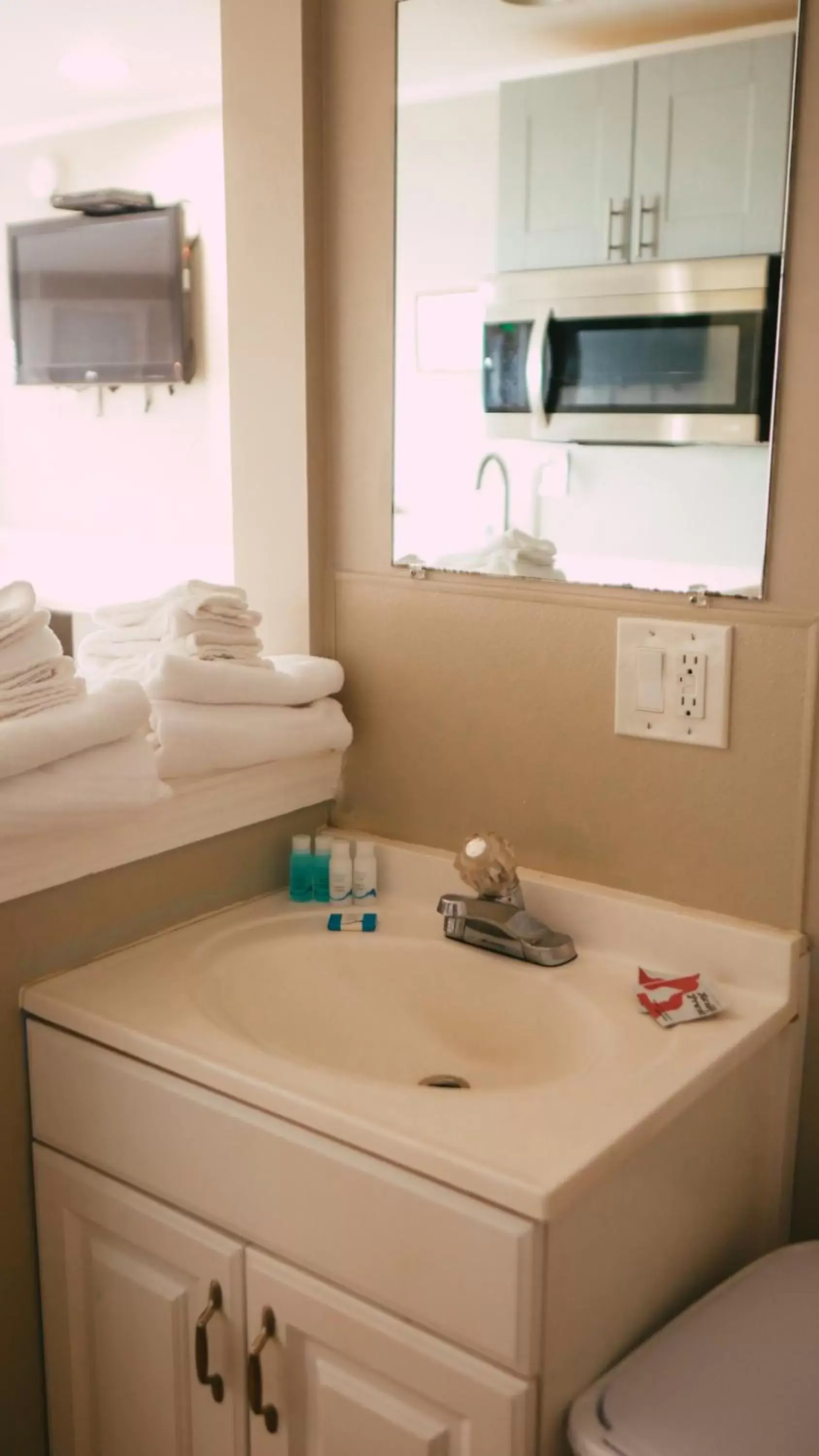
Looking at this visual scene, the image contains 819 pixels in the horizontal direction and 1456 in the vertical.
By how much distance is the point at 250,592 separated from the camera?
6.07 feet

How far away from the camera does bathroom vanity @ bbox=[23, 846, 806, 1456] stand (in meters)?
1.13

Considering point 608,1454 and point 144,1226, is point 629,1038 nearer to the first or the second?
point 608,1454

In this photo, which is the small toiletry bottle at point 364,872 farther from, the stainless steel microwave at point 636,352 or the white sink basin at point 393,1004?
the stainless steel microwave at point 636,352

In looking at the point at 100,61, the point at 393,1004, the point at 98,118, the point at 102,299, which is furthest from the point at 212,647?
the point at 98,118

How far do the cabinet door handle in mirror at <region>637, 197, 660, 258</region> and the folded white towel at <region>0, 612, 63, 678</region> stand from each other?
0.74 metres

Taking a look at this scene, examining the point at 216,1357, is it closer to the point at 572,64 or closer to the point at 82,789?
the point at 82,789

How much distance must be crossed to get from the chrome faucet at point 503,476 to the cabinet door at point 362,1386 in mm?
853

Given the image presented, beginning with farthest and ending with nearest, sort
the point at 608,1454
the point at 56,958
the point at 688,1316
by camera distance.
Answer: the point at 56,958 → the point at 688,1316 → the point at 608,1454

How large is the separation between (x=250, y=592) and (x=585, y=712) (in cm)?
53

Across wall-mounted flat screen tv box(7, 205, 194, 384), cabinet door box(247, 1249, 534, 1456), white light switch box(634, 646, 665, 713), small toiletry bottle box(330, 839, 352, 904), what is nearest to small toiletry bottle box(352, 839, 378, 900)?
small toiletry bottle box(330, 839, 352, 904)

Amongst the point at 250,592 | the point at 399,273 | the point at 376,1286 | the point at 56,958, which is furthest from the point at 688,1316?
the point at 399,273

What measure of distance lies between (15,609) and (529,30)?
849 millimetres

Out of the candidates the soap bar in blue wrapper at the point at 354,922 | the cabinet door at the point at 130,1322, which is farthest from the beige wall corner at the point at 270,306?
the cabinet door at the point at 130,1322

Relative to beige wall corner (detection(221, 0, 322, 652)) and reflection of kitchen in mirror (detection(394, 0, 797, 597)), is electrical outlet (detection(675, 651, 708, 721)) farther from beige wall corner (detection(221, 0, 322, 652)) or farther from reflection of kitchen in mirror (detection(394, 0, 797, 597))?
beige wall corner (detection(221, 0, 322, 652))
